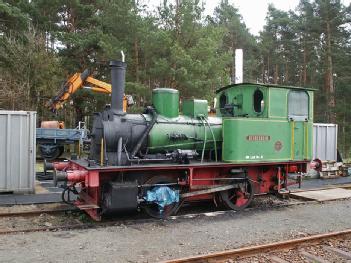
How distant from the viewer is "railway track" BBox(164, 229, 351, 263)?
235 inches

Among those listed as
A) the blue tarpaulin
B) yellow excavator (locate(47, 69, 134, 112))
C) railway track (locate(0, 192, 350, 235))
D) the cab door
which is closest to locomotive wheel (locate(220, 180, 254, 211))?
railway track (locate(0, 192, 350, 235))

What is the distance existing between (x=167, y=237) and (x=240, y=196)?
119 inches

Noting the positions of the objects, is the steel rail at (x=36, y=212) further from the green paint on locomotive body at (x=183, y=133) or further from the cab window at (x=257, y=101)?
the cab window at (x=257, y=101)

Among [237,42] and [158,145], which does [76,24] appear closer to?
[237,42]

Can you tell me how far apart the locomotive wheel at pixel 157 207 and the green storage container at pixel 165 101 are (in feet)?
4.68

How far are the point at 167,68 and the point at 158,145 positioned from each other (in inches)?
516

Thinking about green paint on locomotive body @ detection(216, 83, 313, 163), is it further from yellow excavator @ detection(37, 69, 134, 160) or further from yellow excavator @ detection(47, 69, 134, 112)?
yellow excavator @ detection(37, 69, 134, 160)

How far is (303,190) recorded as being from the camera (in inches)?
492

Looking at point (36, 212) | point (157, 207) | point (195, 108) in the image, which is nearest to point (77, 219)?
point (36, 212)

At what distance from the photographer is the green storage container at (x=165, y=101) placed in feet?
29.7

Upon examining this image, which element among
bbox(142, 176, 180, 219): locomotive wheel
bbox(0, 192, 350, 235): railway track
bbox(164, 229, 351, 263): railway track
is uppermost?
bbox(142, 176, 180, 219): locomotive wheel

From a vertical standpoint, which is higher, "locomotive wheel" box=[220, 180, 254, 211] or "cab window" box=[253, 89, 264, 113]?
"cab window" box=[253, 89, 264, 113]

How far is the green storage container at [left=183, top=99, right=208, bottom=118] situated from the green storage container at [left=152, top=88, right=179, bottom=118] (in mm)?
593

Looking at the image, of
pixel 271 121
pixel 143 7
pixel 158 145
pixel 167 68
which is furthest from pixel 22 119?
pixel 143 7
